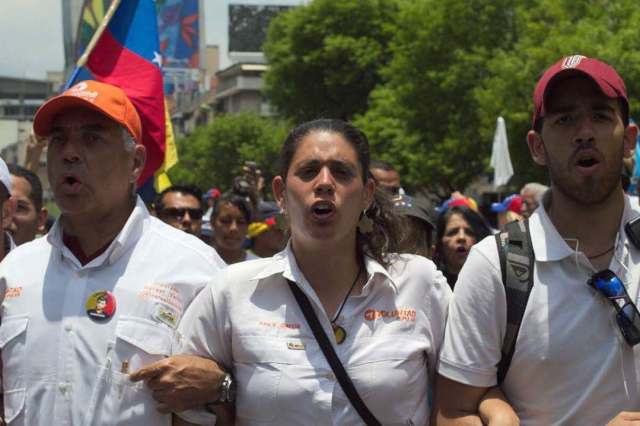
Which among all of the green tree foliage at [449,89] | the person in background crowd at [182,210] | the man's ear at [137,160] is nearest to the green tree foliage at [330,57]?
the green tree foliage at [449,89]

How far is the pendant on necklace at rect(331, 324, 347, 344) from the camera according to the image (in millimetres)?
3566

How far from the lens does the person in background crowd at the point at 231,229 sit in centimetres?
798

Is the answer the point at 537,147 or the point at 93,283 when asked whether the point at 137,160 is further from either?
the point at 537,147

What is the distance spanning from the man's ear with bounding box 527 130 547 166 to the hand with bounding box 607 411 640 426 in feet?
2.81

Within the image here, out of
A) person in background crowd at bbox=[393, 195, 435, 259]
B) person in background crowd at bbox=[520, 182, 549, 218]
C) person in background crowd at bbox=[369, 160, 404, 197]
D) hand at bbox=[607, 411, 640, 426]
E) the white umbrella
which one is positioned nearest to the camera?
hand at bbox=[607, 411, 640, 426]

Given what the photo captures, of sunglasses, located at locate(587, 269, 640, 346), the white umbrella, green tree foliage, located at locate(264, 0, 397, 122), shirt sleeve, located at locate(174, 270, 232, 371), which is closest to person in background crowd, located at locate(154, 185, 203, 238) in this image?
shirt sleeve, located at locate(174, 270, 232, 371)

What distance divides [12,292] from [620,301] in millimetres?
2023

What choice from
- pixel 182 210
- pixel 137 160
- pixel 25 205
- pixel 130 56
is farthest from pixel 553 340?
pixel 182 210

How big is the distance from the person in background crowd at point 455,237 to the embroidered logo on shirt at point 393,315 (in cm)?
282

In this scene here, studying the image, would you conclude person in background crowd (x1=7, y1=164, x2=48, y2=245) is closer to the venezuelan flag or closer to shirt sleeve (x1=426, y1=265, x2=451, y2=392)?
the venezuelan flag

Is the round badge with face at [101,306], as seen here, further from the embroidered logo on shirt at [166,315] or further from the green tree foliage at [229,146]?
the green tree foliage at [229,146]

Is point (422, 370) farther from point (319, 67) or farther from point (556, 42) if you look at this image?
point (319, 67)

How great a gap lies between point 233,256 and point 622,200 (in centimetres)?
471

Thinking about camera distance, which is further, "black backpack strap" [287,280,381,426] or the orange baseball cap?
the orange baseball cap
